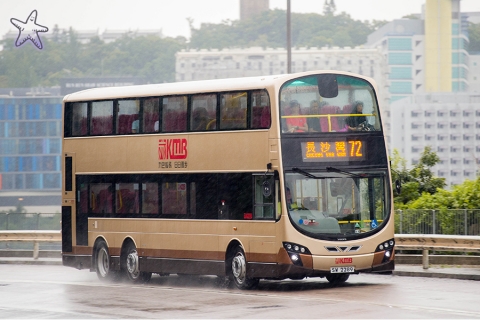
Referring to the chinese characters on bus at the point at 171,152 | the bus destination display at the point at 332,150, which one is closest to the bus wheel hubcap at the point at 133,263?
the chinese characters on bus at the point at 171,152

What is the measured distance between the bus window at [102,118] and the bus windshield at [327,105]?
17.4 feet

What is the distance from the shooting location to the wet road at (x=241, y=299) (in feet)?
48.8

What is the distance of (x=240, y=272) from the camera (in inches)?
785

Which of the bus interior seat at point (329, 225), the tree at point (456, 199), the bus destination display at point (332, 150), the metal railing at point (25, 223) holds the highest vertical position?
the bus destination display at point (332, 150)

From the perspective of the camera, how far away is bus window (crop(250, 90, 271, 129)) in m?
19.4

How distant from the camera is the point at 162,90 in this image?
71.9 feet

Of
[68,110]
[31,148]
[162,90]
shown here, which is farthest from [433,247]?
[31,148]

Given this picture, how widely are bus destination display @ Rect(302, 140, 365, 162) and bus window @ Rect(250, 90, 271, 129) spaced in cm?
82

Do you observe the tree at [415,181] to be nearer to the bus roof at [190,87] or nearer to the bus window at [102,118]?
the bus window at [102,118]

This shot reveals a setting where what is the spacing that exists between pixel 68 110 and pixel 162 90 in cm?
338

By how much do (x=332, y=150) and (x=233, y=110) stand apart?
2078mm

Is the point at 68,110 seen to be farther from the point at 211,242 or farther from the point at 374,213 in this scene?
the point at 374,213

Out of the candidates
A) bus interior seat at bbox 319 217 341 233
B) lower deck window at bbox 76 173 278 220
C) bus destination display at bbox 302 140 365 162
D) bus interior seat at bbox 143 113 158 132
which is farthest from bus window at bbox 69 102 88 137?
bus interior seat at bbox 319 217 341 233

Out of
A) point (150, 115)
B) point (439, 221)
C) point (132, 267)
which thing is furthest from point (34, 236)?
point (439, 221)
